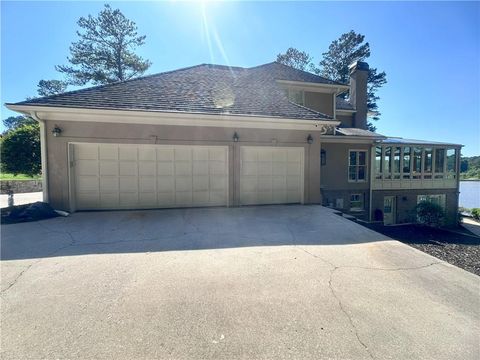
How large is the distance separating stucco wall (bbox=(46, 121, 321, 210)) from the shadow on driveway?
125 centimetres

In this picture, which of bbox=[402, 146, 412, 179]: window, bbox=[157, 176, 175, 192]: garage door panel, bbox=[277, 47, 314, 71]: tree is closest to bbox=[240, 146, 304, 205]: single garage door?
bbox=[157, 176, 175, 192]: garage door panel

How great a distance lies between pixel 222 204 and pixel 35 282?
559 cm

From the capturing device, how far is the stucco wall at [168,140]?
7012 mm

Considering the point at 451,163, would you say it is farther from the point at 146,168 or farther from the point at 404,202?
the point at 146,168

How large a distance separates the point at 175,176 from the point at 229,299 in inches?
226

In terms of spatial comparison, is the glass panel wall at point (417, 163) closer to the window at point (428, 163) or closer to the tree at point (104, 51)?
the window at point (428, 163)

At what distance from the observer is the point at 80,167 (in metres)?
7.33

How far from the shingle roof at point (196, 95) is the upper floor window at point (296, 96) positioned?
2.17 ft

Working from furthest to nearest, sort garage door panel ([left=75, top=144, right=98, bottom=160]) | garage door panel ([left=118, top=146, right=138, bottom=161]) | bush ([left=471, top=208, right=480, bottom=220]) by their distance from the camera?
bush ([left=471, top=208, right=480, bottom=220]) < garage door panel ([left=118, top=146, right=138, bottom=161]) < garage door panel ([left=75, top=144, right=98, bottom=160])

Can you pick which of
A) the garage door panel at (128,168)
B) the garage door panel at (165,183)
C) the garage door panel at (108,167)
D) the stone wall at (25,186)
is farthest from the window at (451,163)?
the stone wall at (25,186)

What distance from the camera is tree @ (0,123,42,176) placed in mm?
10359

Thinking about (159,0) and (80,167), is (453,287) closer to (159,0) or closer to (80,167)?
(80,167)

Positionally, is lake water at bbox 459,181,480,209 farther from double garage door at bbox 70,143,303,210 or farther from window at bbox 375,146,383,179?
double garage door at bbox 70,143,303,210

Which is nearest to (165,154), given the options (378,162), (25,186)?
(378,162)
